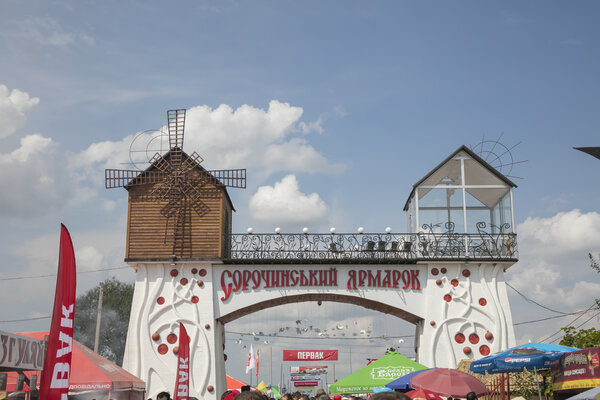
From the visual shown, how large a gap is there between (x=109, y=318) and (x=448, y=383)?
167 ft

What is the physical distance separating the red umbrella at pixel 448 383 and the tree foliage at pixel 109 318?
48043mm

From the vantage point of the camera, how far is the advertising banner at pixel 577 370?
39.7 feet

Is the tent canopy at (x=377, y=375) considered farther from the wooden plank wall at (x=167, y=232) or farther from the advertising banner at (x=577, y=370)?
the wooden plank wall at (x=167, y=232)

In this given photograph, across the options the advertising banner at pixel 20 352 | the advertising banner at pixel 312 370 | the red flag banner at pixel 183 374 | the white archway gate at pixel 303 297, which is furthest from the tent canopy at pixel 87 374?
the advertising banner at pixel 312 370

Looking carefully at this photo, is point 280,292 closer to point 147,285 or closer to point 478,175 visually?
point 147,285

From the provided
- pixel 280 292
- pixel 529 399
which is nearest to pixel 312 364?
pixel 280 292

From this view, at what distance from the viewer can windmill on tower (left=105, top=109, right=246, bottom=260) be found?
25.5 m

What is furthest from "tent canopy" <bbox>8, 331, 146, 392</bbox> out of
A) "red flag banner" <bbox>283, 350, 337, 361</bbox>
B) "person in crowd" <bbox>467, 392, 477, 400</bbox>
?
"red flag banner" <bbox>283, 350, 337, 361</bbox>

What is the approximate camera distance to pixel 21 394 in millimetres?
10828

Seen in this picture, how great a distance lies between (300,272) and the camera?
25.6 m

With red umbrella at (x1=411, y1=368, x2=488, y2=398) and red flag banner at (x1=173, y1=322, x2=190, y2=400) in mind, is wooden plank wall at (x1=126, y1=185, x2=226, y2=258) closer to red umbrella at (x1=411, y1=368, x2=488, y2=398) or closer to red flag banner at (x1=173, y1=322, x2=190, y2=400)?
red flag banner at (x1=173, y1=322, x2=190, y2=400)

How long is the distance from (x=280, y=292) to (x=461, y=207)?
7801 mm

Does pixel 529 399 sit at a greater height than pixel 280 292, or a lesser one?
lesser

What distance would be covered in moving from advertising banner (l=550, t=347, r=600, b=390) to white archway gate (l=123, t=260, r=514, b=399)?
10370mm
